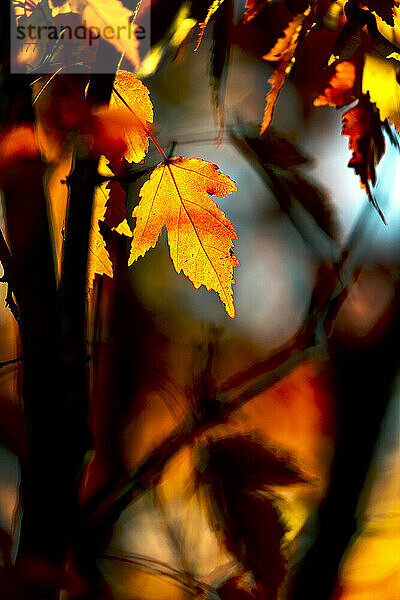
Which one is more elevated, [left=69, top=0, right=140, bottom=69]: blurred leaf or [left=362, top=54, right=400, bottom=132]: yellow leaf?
[left=69, top=0, right=140, bottom=69]: blurred leaf

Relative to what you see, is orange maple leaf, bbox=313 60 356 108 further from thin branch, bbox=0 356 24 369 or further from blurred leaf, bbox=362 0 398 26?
thin branch, bbox=0 356 24 369

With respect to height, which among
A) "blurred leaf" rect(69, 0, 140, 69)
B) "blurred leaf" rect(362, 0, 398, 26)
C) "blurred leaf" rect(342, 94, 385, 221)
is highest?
"blurred leaf" rect(362, 0, 398, 26)

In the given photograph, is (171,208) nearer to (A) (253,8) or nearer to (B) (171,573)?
(A) (253,8)

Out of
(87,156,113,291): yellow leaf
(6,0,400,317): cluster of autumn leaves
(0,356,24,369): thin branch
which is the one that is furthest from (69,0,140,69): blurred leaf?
(0,356,24,369): thin branch

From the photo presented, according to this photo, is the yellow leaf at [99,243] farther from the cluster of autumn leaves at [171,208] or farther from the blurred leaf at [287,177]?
the blurred leaf at [287,177]

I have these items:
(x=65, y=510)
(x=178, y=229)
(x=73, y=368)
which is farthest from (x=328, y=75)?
(x=65, y=510)

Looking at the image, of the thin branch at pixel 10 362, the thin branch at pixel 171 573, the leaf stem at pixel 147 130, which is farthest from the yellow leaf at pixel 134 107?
the thin branch at pixel 171 573

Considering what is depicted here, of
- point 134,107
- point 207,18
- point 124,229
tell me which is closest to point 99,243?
point 124,229
